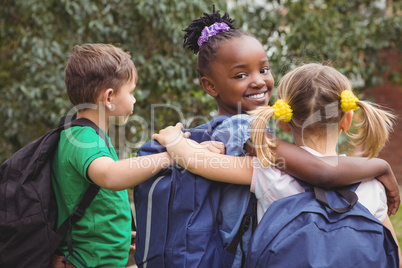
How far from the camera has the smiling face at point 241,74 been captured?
2.06 metres

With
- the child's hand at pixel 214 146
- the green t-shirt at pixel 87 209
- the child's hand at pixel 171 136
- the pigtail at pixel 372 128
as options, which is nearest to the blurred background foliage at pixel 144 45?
the green t-shirt at pixel 87 209

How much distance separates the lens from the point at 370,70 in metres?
5.75

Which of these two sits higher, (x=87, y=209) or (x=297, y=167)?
(x=297, y=167)

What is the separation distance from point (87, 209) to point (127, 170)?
1.15ft

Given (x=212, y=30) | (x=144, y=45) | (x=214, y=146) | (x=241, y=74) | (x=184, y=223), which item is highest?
(x=212, y=30)

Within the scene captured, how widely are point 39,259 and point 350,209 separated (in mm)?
1296

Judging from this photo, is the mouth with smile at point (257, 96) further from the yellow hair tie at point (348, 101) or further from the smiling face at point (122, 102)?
the smiling face at point (122, 102)

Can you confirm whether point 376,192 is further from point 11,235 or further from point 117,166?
point 11,235

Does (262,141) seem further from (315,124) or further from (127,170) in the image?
(127,170)

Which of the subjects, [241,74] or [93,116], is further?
[93,116]

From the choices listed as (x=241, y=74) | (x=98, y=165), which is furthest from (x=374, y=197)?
(x=98, y=165)

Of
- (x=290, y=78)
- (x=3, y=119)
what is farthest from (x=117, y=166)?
(x=3, y=119)

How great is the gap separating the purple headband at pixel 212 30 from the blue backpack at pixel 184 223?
66 cm

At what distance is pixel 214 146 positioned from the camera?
189cm
